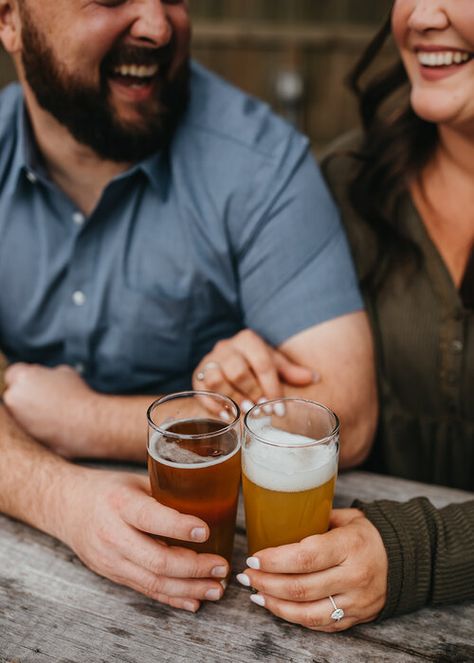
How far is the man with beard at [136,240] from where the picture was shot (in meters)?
1.55

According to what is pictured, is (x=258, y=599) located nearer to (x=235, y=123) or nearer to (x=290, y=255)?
(x=290, y=255)

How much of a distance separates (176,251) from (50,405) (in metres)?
0.49

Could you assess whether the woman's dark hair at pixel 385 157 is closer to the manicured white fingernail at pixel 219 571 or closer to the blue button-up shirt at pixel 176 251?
the blue button-up shirt at pixel 176 251

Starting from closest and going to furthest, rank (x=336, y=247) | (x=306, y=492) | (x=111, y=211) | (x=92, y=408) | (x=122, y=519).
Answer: (x=306, y=492), (x=122, y=519), (x=92, y=408), (x=336, y=247), (x=111, y=211)

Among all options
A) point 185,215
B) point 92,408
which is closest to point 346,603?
point 92,408

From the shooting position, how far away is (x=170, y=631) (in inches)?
41.5

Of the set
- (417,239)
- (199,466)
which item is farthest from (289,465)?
(417,239)

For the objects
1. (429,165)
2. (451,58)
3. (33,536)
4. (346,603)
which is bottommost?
(33,536)

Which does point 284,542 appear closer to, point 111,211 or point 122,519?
point 122,519

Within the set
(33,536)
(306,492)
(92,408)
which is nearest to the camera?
(306,492)

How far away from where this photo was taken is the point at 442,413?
6.04 ft

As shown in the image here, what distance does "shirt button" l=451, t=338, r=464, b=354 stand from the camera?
5.69 feet

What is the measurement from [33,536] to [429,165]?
137cm

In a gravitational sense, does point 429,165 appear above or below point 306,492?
above
